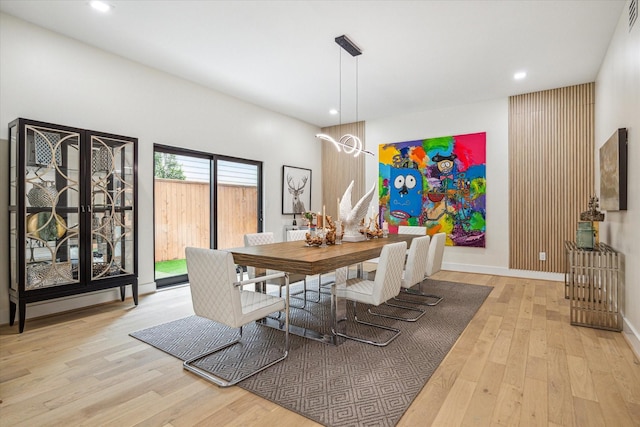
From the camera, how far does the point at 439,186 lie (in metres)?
5.87

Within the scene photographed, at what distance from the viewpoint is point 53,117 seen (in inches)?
136

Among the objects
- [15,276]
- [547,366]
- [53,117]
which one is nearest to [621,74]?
[547,366]

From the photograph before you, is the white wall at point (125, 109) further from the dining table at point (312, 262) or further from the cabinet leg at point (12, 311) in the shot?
the dining table at point (312, 262)

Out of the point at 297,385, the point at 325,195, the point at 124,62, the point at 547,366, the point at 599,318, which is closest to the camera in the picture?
the point at 297,385

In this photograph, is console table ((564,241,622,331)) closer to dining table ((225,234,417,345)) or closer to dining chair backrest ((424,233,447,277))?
dining chair backrest ((424,233,447,277))

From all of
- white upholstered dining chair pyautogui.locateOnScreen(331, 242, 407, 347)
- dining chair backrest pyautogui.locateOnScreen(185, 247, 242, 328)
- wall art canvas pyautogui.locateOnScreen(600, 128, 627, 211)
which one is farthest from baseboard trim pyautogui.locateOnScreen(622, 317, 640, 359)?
dining chair backrest pyautogui.locateOnScreen(185, 247, 242, 328)

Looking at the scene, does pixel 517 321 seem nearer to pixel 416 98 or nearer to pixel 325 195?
pixel 416 98

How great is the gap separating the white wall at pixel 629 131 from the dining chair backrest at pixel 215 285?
116 inches

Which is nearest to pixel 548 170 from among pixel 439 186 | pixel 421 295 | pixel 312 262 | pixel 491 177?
pixel 491 177

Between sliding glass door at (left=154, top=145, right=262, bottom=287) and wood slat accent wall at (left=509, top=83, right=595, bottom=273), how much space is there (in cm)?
427

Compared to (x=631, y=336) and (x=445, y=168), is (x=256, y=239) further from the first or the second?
(x=445, y=168)

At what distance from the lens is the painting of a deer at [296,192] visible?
6.52m

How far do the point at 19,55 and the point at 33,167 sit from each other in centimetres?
114

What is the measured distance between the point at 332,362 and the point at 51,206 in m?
2.95
